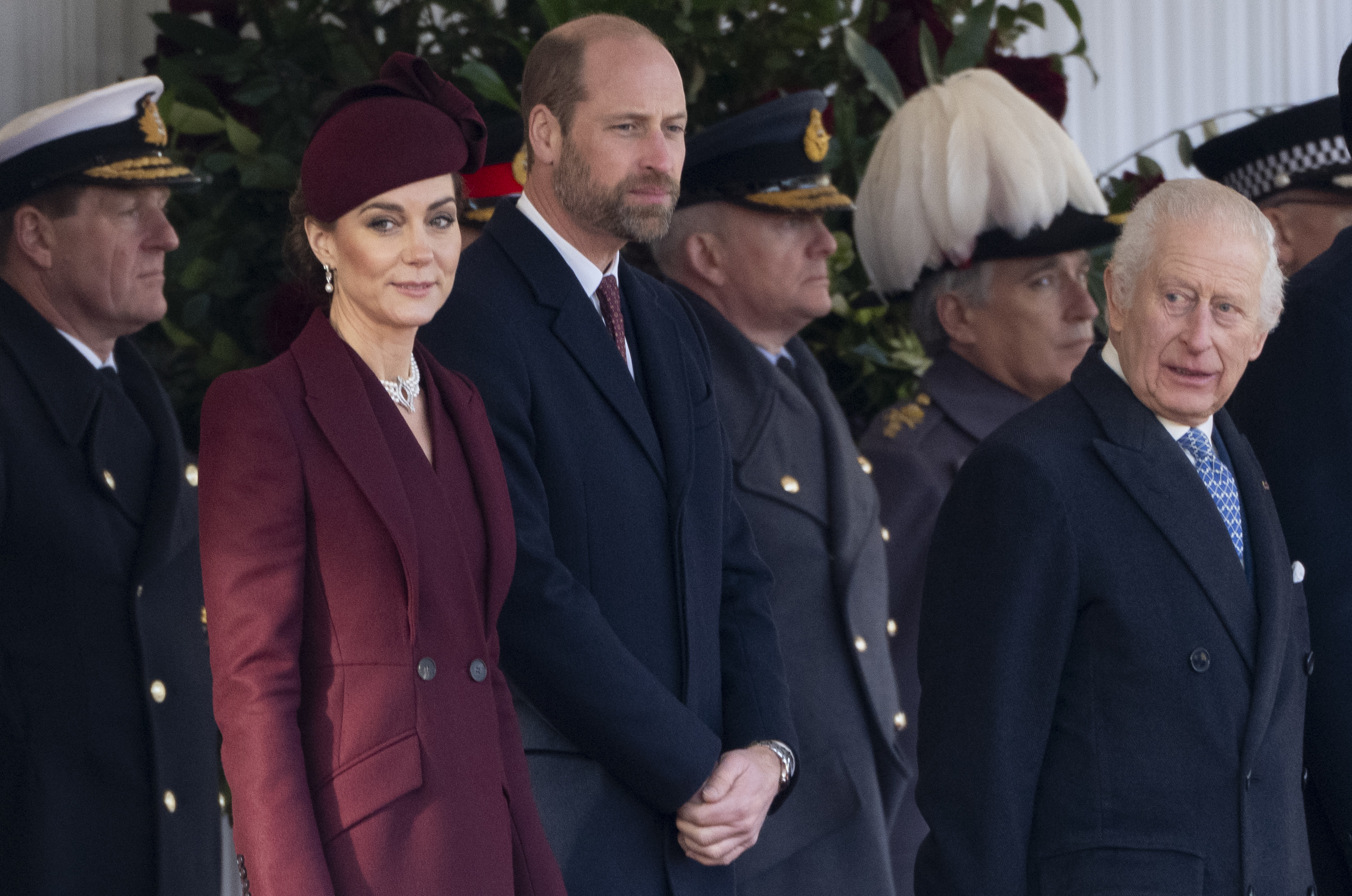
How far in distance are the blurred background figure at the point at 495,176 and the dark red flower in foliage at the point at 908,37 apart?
3.05ft

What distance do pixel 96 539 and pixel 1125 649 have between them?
5.07 ft

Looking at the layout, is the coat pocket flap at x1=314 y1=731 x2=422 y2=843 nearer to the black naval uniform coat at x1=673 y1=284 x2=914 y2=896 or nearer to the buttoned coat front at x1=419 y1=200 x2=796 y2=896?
the buttoned coat front at x1=419 y1=200 x2=796 y2=896

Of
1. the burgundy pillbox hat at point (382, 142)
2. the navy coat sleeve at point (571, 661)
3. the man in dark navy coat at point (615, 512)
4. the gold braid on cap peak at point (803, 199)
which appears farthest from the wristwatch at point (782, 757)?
the gold braid on cap peak at point (803, 199)

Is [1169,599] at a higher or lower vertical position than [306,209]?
lower

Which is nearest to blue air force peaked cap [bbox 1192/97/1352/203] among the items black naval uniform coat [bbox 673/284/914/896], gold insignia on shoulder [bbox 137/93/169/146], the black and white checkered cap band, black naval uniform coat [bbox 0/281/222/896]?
the black and white checkered cap band

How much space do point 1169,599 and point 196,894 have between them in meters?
1.64

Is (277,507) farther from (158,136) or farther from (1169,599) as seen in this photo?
(158,136)

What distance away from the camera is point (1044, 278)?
138 inches

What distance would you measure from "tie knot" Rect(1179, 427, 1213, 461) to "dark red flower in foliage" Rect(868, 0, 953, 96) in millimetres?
1828

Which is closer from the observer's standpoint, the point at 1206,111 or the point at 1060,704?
the point at 1060,704

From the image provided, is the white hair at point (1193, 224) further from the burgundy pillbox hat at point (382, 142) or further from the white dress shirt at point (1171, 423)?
the burgundy pillbox hat at point (382, 142)

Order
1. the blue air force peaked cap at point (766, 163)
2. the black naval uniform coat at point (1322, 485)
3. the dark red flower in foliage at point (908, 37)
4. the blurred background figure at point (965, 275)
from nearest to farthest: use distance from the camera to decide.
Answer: the black naval uniform coat at point (1322, 485)
the blue air force peaked cap at point (766, 163)
the blurred background figure at point (965, 275)
the dark red flower in foliage at point (908, 37)

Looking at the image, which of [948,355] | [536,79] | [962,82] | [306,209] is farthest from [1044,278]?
[306,209]

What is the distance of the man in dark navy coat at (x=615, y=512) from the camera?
83.7 inches
